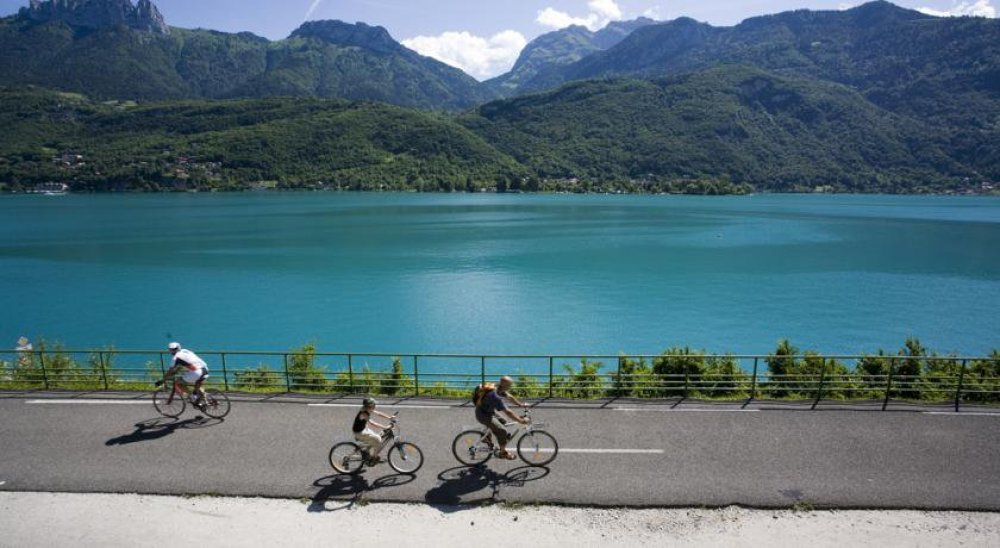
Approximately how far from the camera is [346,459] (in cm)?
1035

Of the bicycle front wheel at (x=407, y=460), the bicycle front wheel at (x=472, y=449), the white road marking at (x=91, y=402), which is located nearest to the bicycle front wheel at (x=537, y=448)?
the bicycle front wheel at (x=472, y=449)

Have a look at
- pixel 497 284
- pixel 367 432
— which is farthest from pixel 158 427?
pixel 497 284

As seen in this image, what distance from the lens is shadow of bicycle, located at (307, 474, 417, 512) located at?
9617 millimetres

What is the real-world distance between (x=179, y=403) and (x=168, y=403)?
0.46 meters

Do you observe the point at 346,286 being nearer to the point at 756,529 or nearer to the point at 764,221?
the point at 756,529

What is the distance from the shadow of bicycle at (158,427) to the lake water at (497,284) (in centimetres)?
2868

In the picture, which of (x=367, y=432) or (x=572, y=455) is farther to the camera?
(x=572, y=455)

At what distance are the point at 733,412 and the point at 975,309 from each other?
182 ft

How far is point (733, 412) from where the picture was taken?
43.7ft

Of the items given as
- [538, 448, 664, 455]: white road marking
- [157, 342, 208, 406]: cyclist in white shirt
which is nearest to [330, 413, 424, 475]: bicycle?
[538, 448, 664, 455]: white road marking

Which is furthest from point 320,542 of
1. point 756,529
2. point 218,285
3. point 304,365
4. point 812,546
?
point 218,285

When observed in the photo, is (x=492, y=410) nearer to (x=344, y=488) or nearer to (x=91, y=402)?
(x=344, y=488)

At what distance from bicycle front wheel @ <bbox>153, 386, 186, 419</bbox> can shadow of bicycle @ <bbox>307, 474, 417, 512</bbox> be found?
4.98m

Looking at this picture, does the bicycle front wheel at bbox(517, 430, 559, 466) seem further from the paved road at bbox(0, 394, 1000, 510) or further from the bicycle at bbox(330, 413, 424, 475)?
the bicycle at bbox(330, 413, 424, 475)
